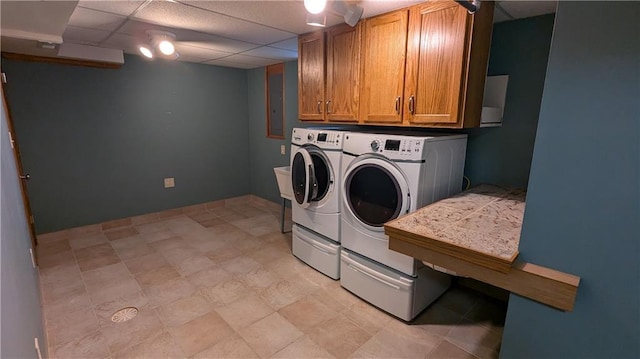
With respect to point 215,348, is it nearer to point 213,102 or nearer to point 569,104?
point 569,104

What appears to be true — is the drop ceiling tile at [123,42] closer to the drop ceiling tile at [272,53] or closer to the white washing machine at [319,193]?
the drop ceiling tile at [272,53]

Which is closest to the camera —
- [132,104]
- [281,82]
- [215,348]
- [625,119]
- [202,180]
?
[625,119]

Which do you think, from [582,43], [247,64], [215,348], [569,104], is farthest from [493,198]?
[247,64]

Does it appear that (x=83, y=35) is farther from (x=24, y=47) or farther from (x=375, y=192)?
(x=375, y=192)

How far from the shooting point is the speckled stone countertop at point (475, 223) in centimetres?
132

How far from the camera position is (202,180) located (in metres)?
4.40

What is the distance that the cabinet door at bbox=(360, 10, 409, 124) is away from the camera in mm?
2094

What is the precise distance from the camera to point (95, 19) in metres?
2.21

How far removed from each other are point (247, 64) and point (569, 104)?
3802 millimetres

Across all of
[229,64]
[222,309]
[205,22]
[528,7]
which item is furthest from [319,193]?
[229,64]

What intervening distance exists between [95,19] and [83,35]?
65 centimetres

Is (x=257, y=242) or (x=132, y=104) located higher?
(x=132, y=104)

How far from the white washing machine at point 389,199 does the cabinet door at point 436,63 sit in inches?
7.6

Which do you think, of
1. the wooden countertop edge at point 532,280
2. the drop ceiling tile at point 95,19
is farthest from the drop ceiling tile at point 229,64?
the wooden countertop edge at point 532,280
